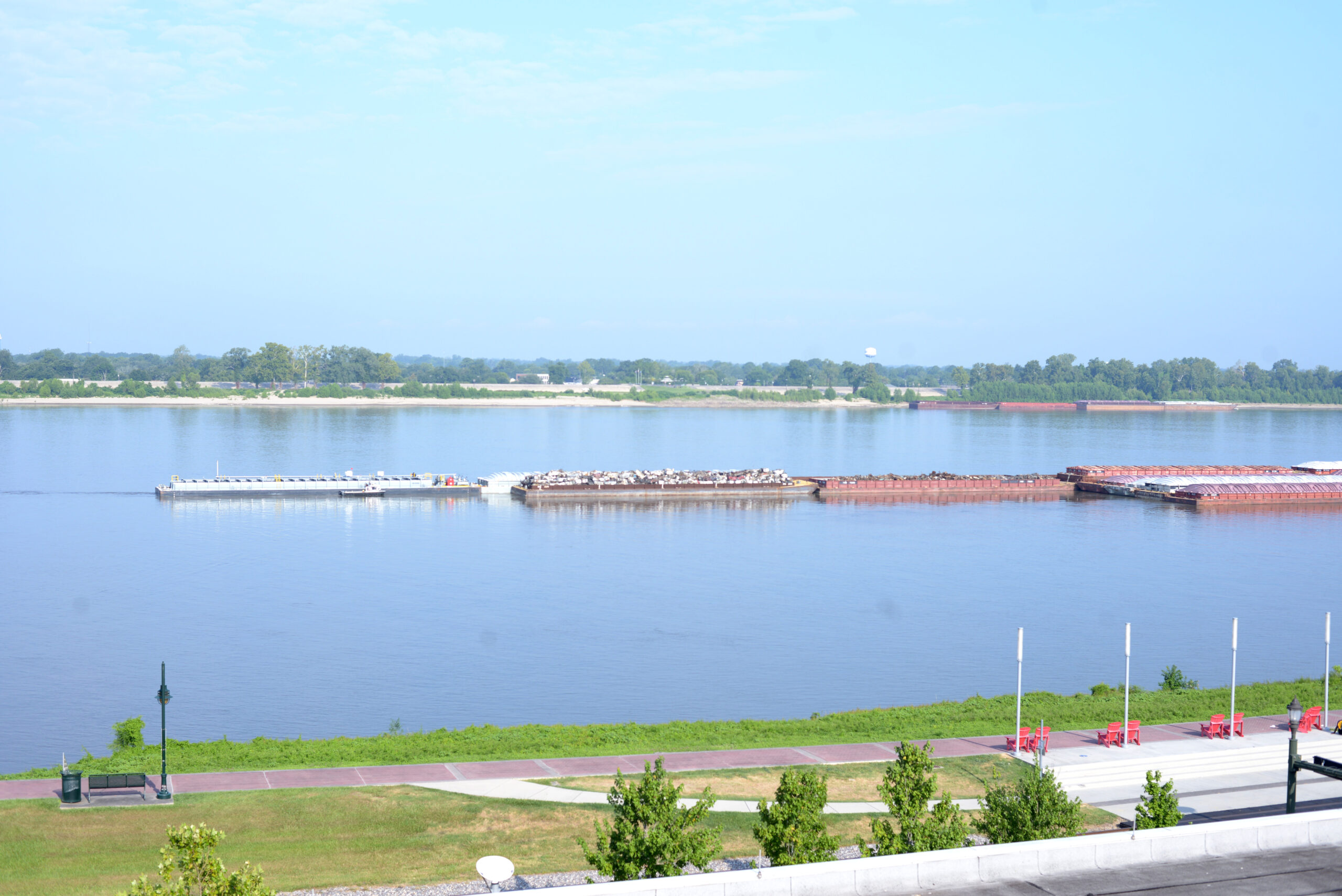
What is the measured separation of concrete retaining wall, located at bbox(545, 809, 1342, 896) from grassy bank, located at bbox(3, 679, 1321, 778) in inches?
385

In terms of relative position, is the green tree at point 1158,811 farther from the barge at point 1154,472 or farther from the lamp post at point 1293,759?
the barge at point 1154,472

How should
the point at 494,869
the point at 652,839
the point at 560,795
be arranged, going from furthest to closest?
1. the point at 560,795
2. the point at 494,869
3. the point at 652,839

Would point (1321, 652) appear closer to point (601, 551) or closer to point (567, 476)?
point (601, 551)

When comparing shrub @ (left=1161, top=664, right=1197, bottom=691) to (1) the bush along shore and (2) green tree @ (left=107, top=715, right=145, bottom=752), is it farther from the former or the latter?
(2) green tree @ (left=107, top=715, right=145, bottom=752)

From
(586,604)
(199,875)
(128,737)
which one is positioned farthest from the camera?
(586,604)

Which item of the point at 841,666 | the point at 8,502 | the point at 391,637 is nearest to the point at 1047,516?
the point at 841,666

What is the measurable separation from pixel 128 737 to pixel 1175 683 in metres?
26.0

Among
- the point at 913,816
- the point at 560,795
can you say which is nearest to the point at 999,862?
the point at 913,816

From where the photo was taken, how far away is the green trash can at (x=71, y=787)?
1939cm

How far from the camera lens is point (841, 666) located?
37688 mm

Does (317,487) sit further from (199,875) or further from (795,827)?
(199,875)

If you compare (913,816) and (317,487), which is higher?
(913,816)

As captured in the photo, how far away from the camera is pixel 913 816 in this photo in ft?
50.6

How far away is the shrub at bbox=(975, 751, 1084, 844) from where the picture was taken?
50.6 ft
